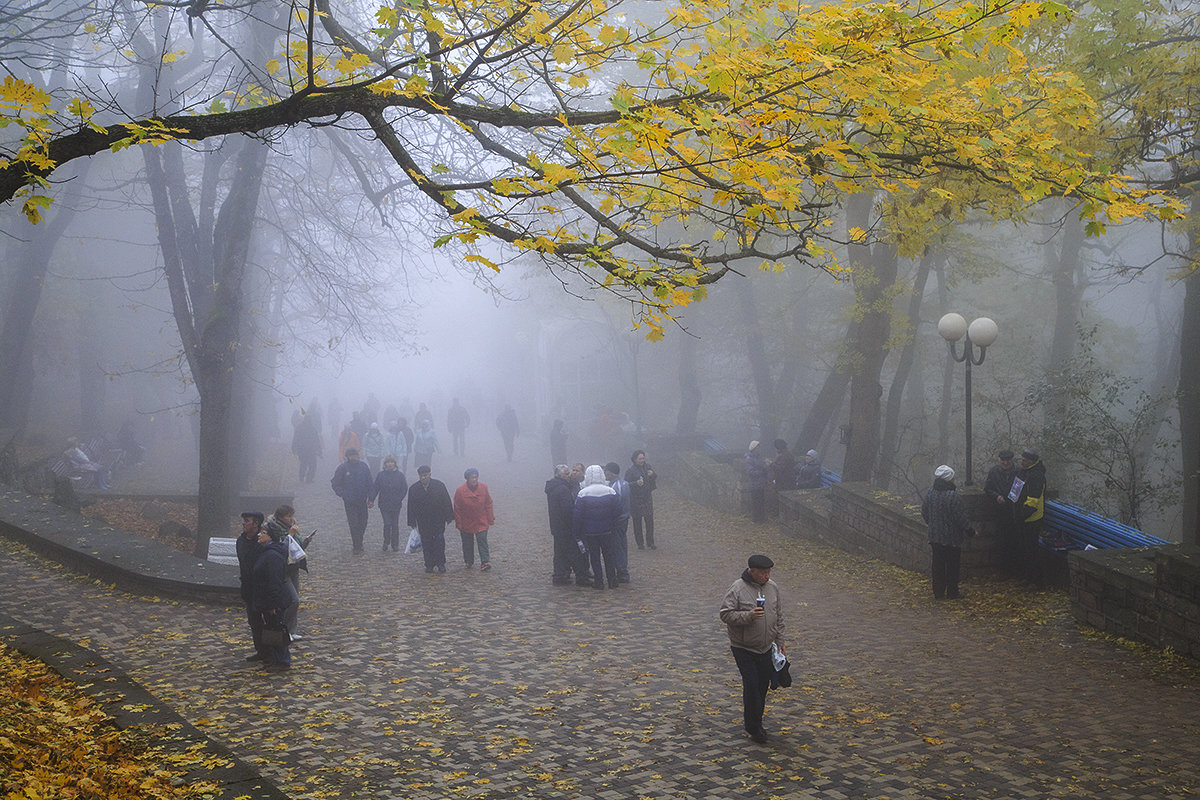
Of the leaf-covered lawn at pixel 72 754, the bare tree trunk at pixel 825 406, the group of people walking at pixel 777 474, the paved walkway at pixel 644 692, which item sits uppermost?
the bare tree trunk at pixel 825 406

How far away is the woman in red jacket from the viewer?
1426 centimetres

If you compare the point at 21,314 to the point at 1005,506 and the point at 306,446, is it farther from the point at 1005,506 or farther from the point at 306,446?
the point at 1005,506

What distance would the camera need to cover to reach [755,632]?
23.0ft

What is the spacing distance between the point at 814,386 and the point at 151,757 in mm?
27691

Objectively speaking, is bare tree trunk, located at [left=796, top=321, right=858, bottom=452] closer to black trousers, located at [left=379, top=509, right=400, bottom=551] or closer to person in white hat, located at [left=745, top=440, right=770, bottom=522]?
person in white hat, located at [left=745, top=440, right=770, bottom=522]

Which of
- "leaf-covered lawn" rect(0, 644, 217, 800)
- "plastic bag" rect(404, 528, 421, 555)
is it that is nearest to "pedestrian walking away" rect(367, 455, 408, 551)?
"plastic bag" rect(404, 528, 421, 555)

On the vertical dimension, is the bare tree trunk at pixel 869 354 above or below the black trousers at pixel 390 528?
above

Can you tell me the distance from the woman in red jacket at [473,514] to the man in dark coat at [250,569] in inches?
206

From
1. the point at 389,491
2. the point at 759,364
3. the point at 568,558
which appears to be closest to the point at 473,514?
the point at 568,558

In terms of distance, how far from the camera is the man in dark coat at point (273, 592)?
27.9 ft

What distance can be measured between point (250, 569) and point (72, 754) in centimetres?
340

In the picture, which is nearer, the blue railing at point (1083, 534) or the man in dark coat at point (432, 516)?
the blue railing at point (1083, 534)

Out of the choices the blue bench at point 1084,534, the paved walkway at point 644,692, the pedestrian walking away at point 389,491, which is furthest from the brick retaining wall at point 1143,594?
the pedestrian walking away at point 389,491

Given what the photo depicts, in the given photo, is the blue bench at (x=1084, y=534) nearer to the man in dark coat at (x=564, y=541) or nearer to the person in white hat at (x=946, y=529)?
the person in white hat at (x=946, y=529)
